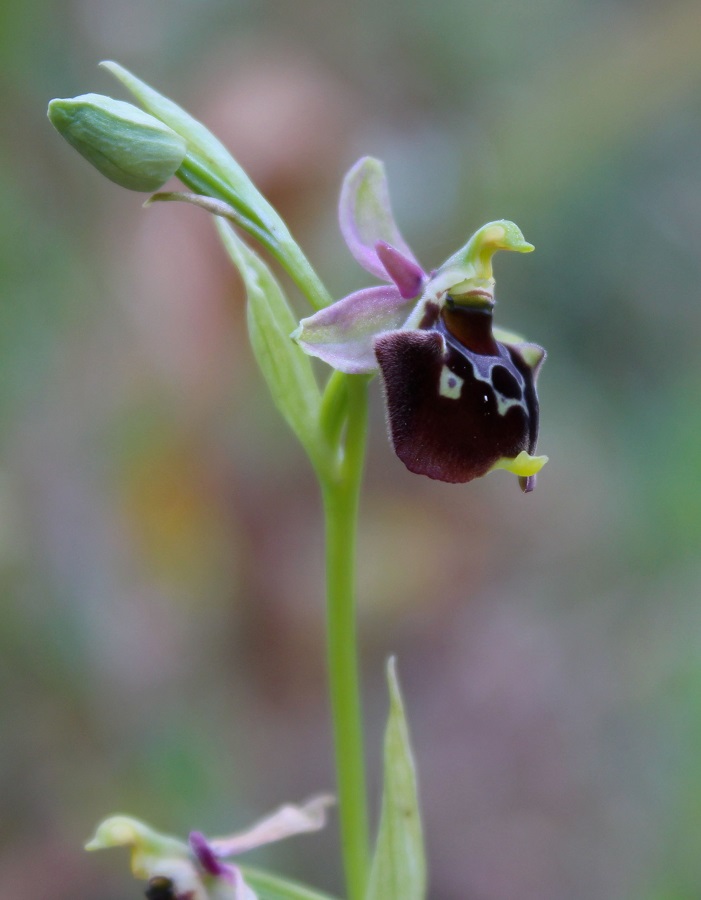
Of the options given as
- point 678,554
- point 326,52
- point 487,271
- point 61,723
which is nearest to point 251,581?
point 61,723

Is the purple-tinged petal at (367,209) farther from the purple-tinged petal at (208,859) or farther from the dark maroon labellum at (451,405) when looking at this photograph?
the purple-tinged petal at (208,859)

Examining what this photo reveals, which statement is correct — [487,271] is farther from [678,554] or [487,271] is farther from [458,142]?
[458,142]

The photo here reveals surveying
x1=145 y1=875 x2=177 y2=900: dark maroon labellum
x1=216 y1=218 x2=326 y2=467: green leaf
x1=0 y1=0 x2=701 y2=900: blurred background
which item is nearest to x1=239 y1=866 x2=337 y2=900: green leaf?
x1=145 y1=875 x2=177 y2=900: dark maroon labellum

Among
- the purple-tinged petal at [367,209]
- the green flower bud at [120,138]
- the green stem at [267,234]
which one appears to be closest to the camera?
the green flower bud at [120,138]

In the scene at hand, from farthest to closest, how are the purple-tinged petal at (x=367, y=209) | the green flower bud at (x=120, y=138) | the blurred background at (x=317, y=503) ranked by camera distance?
the blurred background at (x=317, y=503)
the purple-tinged petal at (x=367, y=209)
the green flower bud at (x=120, y=138)

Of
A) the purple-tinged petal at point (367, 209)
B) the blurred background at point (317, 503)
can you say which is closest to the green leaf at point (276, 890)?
the purple-tinged petal at point (367, 209)

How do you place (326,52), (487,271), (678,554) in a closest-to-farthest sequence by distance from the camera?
(487,271) → (678,554) → (326,52)

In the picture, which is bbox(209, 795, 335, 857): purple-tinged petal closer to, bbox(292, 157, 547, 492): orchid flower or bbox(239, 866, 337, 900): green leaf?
bbox(239, 866, 337, 900): green leaf
